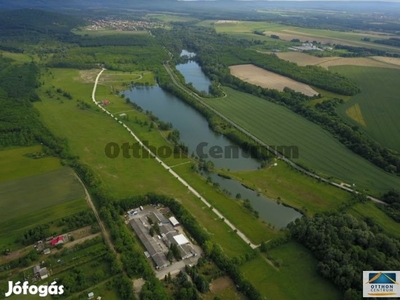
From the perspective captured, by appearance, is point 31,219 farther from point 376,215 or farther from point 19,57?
point 19,57

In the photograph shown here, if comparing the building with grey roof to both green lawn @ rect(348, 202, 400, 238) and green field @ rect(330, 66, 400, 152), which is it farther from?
green field @ rect(330, 66, 400, 152)

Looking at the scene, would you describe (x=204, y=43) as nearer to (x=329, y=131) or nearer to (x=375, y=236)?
(x=329, y=131)

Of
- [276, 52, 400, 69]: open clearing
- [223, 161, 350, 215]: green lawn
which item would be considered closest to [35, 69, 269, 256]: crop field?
[223, 161, 350, 215]: green lawn

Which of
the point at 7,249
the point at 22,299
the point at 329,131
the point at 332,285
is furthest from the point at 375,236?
the point at 7,249

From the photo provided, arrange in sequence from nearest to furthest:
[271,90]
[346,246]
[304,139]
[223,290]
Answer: [223,290]
[346,246]
[304,139]
[271,90]

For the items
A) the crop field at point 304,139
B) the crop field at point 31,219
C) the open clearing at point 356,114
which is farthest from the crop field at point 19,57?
the open clearing at point 356,114

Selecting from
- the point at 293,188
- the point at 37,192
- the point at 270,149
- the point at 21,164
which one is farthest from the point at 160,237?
the point at 21,164

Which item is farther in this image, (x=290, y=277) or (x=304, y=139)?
(x=304, y=139)
